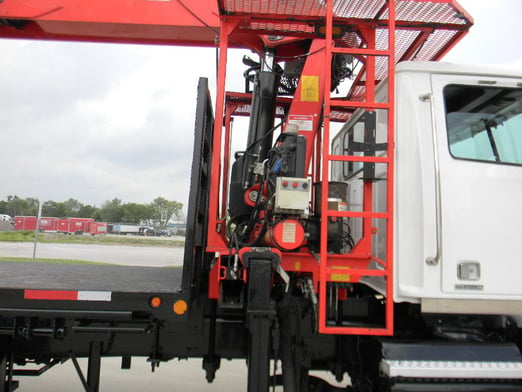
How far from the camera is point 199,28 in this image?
367 cm

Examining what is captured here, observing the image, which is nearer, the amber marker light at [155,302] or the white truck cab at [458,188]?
the white truck cab at [458,188]

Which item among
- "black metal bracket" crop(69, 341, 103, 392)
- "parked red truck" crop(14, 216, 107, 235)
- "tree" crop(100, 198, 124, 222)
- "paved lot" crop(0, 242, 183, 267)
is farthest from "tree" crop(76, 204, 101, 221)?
"black metal bracket" crop(69, 341, 103, 392)

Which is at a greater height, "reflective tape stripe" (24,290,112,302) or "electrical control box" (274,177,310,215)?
"electrical control box" (274,177,310,215)

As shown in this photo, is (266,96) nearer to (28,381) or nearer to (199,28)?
(199,28)

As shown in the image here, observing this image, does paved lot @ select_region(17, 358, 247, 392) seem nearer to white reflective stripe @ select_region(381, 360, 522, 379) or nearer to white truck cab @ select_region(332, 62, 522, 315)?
white reflective stripe @ select_region(381, 360, 522, 379)

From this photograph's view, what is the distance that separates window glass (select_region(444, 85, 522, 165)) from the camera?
254 centimetres

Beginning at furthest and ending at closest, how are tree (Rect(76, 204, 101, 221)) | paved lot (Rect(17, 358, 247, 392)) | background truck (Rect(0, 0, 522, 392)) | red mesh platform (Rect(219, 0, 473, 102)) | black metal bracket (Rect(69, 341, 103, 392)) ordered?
tree (Rect(76, 204, 101, 221)) < paved lot (Rect(17, 358, 247, 392)) < black metal bracket (Rect(69, 341, 103, 392)) < red mesh platform (Rect(219, 0, 473, 102)) < background truck (Rect(0, 0, 522, 392))

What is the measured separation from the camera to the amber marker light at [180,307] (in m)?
2.57

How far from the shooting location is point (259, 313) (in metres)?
2.39

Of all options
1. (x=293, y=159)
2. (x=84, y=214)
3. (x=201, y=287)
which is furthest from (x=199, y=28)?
(x=84, y=214)

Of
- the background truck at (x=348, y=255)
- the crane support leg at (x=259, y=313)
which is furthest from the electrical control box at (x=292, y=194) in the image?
the crane support leg at (x=259, y=313)

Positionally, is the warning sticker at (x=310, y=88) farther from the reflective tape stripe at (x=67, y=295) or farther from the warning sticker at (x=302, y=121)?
the reflective tape stripe at (x=67, y=295)

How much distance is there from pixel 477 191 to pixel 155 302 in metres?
2.20

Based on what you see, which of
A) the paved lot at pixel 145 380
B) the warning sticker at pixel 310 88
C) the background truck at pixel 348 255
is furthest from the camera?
the paved lot at pixel 145 380
